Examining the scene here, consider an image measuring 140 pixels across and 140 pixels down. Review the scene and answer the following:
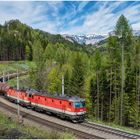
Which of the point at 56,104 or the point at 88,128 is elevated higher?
the point at 56,104

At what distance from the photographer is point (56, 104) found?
1775 inches

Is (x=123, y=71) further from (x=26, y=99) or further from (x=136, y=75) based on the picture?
(x=26, y=99)

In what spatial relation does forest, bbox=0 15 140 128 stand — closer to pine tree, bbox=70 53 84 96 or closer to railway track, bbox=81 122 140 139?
pine tree, bbox=70 53 84 96

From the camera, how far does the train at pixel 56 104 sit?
137 ft

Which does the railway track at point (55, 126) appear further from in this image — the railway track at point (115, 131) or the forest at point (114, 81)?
the forest at point (114, 81)

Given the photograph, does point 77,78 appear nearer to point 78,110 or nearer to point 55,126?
point 78,110

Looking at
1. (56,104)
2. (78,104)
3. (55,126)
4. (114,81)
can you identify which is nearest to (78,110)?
(78,104)

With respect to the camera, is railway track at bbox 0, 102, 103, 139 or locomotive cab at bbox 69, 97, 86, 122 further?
locomotive cab at bbox 69, 97, 86, 122

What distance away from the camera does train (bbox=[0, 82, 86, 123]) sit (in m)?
41.8

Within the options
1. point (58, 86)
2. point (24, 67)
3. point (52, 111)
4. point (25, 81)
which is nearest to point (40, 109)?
point (52, 111)

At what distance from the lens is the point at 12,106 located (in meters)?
57.3

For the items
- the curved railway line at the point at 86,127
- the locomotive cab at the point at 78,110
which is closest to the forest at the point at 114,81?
the locomotive cab at the point at 78,110

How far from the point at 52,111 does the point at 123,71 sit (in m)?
16.5

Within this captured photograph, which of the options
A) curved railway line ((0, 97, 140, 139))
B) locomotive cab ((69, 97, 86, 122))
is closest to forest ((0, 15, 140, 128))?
locomotive cab ((69, 97, 86, 122))
